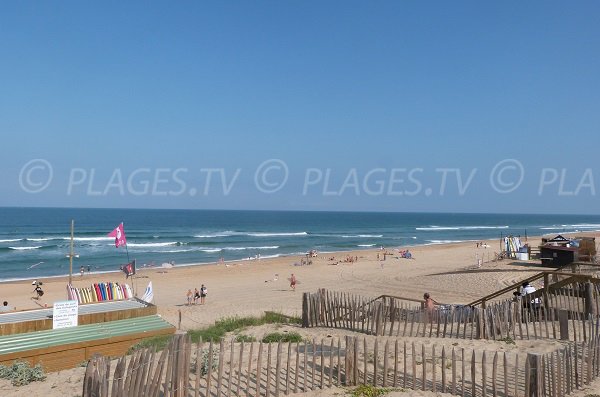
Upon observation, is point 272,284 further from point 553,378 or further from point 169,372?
point 553,378

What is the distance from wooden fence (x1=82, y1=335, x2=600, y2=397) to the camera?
6113 mm

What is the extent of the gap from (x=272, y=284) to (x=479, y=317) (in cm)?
2102

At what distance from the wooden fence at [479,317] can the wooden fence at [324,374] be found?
8.07 feet

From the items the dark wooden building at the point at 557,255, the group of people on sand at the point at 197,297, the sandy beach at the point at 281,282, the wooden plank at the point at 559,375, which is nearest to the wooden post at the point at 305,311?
the sandy beach at the point at 281,282

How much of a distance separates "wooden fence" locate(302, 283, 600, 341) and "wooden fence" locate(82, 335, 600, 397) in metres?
→ 2.46

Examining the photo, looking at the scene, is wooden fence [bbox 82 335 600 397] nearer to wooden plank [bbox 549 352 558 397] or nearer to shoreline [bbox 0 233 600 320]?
wooden plank [bbox 549 352 558 397]

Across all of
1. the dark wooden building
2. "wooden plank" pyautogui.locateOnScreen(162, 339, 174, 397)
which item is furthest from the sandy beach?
"wooden plank" pyautogui.locateOnScreen(162, 339, 174, 397)

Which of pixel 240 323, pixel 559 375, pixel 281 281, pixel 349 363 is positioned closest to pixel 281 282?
pixel 281 281

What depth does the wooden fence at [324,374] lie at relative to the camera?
6113 millimetres

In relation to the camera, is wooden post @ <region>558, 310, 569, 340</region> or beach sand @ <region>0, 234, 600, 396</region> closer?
wooden post @ <region>558, 310, 569, 340</region>

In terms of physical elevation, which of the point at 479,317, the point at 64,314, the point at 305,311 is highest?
the point at 479,317

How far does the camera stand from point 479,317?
10812 millimetres

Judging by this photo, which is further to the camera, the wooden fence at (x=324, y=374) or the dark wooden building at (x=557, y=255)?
the dark wooden building at (x=557, y=255)

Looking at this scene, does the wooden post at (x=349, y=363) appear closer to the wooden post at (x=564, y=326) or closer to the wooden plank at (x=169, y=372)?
the wooden plank at (x=169, y=372)
